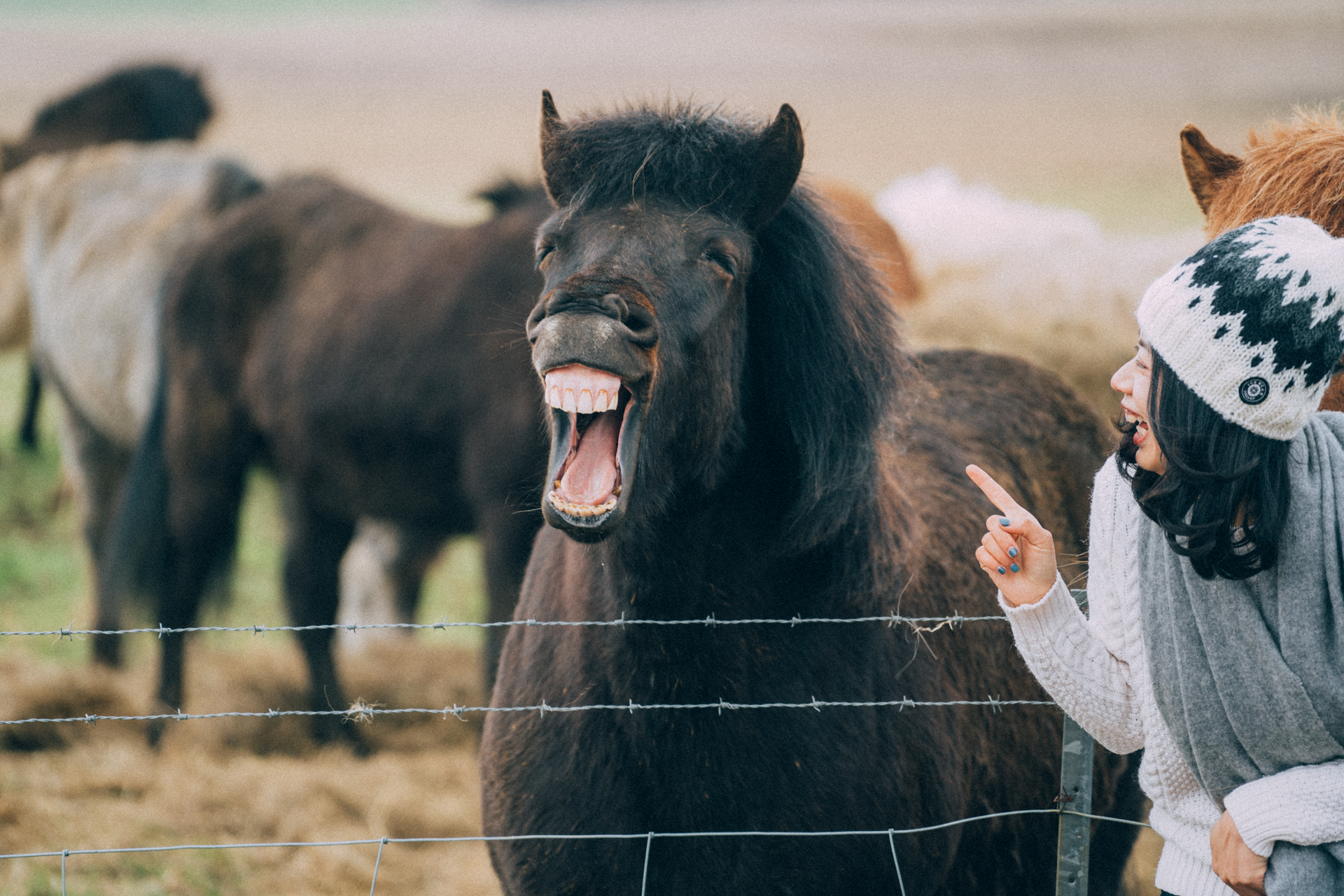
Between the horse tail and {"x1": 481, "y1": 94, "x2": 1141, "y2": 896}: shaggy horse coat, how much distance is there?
4.39m

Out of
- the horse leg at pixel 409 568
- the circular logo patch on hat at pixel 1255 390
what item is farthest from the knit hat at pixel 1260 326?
the horse leg at pixel 409 568

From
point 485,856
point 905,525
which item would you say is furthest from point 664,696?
point 485,856

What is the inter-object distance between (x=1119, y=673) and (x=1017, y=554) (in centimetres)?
24

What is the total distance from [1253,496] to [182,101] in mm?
8046

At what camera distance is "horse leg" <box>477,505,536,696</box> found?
4.78m

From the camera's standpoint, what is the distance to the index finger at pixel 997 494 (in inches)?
64.8

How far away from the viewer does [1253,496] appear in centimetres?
148

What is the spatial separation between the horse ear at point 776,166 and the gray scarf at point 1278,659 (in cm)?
99

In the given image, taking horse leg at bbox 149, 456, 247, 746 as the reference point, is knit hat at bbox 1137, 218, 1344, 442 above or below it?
above

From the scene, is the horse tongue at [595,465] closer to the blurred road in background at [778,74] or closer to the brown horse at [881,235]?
the brown horse at [881,235]

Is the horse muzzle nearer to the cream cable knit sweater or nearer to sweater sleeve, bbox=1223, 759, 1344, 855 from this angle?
the cream cable knit sweater

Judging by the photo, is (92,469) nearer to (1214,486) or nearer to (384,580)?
(384,580)

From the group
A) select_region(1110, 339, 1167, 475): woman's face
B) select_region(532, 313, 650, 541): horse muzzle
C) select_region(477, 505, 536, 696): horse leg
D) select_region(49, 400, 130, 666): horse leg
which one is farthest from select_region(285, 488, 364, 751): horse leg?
select_region(1110, 339, 1167, 475): woman's face

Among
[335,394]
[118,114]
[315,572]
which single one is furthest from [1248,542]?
[118,114]
